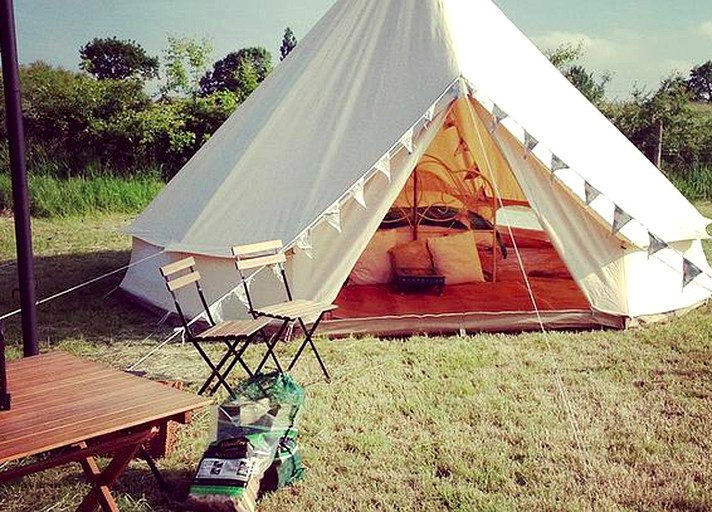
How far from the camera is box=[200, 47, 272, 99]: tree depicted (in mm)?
16922

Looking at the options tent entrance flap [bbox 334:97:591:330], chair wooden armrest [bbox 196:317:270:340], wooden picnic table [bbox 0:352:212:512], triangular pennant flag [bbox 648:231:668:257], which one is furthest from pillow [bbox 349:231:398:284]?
wooden picnic table [bbox 0:352:212:512]

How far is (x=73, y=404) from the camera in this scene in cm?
234

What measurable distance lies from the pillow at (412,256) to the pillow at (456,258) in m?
0.06

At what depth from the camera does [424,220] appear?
7105 millimetres

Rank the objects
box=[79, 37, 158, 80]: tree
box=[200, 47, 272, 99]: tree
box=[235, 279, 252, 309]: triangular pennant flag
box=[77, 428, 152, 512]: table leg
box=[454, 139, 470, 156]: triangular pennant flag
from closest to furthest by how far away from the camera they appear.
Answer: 1. box=[77, 428, 152, 512]: table leg
2. box=[235, 279, 252, 309]: triangular pennant flag
3. box=[454, 139, 470, 156]: triangular pennant flag
4. box=[200, 47, 272, 99]: tree
5. box=[79, 37, 158, 80]: tree

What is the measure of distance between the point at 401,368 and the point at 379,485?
1.44m

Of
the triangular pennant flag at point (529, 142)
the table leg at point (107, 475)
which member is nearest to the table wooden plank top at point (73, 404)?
the table leg at point (107, 475)

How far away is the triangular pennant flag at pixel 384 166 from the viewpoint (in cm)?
487

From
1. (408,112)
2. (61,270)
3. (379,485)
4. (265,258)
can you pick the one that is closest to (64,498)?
(379,485)

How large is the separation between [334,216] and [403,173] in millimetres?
598

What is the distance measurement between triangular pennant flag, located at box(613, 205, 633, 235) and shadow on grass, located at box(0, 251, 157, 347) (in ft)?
10.6

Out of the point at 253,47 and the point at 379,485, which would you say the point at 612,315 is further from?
the point at 253,47

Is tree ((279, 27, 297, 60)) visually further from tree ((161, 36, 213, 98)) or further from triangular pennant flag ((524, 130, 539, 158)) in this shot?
triangular pennant flag ((524, 130, 539, 158))

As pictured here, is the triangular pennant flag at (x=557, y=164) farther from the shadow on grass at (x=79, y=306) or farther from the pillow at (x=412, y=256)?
the shadow on grass at (x=79, y=306)
